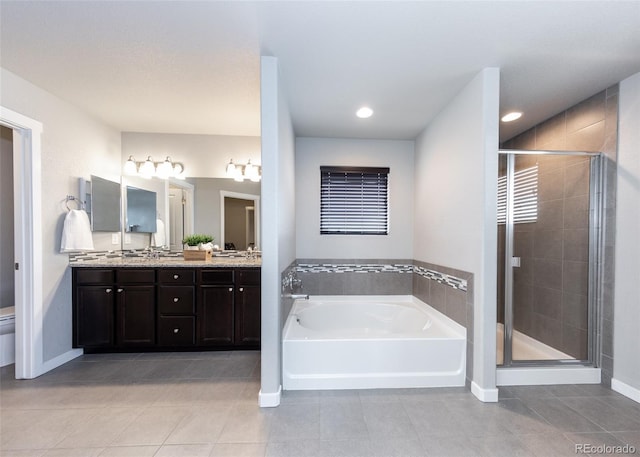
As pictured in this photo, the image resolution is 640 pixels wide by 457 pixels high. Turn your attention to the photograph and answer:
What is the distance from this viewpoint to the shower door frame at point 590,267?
92.1 inches

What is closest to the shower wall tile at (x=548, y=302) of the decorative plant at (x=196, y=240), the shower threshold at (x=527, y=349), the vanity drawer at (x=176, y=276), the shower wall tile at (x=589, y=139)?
the shower threshold at (x=527, y=349)

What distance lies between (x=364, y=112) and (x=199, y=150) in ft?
6.88

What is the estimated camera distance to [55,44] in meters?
1.89

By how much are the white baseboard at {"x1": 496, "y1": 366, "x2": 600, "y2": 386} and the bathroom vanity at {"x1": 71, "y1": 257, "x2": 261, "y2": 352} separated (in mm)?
2218

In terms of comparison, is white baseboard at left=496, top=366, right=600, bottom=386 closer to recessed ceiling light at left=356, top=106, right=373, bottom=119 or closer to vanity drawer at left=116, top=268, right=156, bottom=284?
recessed ceiling light at left=356, top=106, right=373, bottom=119

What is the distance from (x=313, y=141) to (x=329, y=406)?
276 cm

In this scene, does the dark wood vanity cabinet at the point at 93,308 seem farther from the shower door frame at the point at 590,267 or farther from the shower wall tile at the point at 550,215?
the shower wall tile at the point at 550,215

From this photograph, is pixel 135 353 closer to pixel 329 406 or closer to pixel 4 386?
pixel 4 386

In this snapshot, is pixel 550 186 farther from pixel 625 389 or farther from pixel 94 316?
pixel 94 316

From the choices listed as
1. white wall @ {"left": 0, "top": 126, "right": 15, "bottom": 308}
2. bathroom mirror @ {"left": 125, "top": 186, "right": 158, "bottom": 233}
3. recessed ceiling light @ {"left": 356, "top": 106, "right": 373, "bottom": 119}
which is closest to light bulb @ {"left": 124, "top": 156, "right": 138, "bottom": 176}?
bathroom mirror @ {"left": 125, "top": 186, "right": 158, "bottom": 233}

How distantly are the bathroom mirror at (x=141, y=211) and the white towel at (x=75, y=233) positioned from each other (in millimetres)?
749

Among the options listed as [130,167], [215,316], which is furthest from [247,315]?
[130,167]

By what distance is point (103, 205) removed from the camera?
124 inches

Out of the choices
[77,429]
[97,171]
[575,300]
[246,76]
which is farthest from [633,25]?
[97,171]
